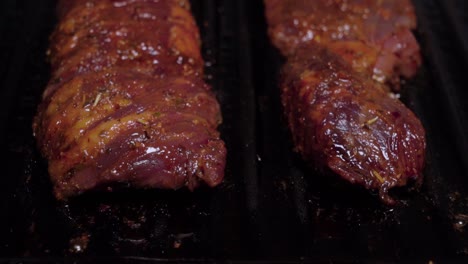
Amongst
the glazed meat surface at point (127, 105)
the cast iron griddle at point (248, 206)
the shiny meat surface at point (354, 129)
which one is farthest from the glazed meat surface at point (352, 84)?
the glazed meat surface at point (127, 105)

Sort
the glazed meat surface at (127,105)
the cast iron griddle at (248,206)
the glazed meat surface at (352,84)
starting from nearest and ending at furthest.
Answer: the cast iron griddle at (248,206) < the glazed meat surface at (127,105) < the glazed meat surface at (352,84)

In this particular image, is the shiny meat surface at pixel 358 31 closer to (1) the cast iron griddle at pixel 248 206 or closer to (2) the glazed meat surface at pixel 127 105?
(1) the cast iron griddle at pixel 248 206

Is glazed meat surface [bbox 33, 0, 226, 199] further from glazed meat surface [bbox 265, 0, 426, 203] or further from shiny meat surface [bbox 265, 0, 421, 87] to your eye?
shiny meat surface [bbox 265, 0, 421, 87]

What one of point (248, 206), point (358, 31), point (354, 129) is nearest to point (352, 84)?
point (354, 129)

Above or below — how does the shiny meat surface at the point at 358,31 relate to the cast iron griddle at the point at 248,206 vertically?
above

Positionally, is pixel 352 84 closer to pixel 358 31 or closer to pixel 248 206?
pixel 358 31

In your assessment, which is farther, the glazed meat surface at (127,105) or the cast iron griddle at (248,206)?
the glazed meat surface at (127,105)

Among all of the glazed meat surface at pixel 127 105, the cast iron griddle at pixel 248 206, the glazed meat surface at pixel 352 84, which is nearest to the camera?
the cast iron griddle at pixel 248 206
